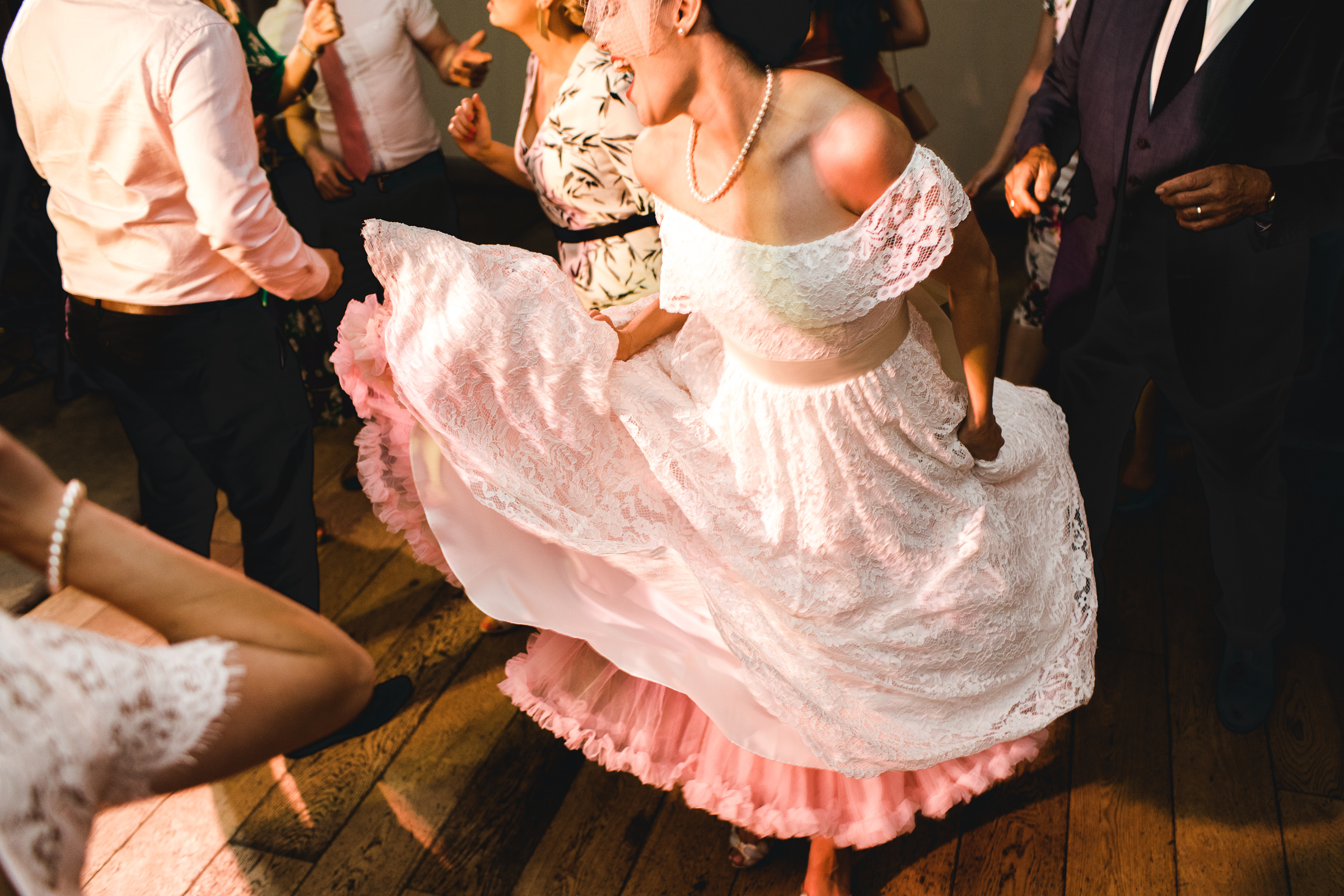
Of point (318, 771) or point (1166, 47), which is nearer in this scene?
point (1166, 47)

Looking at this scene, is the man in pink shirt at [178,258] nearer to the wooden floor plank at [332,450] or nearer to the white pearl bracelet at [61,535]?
the wooden floor plank at [332,450]

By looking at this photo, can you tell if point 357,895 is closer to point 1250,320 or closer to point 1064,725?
point 1064,725

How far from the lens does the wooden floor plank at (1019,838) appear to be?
1.68 meters

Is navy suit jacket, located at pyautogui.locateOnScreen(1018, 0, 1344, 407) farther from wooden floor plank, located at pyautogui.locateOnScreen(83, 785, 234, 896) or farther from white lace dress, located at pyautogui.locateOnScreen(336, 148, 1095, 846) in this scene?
wooden floor plank, located at pyautogui.locateOnScreen(83, 785, 234, 896)

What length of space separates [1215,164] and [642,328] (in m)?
0.97

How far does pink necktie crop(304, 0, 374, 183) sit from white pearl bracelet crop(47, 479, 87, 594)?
2.31m

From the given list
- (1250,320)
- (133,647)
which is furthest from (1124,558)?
(133,647)

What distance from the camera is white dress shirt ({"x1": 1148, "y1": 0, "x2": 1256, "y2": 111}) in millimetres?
1439

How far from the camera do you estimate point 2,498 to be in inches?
23.0

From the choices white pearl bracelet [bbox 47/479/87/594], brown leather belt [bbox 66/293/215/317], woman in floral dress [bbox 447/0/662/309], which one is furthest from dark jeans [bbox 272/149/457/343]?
white pearl bracelet [bbox 47/479/87/594]

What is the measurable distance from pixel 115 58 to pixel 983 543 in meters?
1.67

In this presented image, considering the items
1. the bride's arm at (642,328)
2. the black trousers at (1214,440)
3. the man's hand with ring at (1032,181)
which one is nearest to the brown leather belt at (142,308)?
the bride's arm at (642,328)

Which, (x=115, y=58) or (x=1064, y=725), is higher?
(x=115, y=58)

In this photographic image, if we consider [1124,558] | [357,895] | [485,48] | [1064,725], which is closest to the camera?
[357,895]
